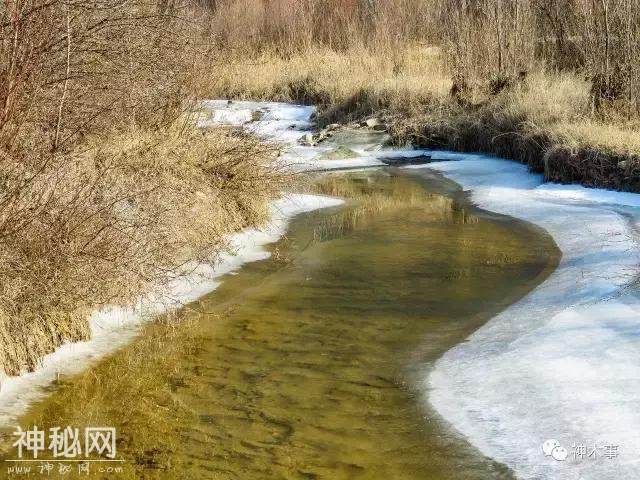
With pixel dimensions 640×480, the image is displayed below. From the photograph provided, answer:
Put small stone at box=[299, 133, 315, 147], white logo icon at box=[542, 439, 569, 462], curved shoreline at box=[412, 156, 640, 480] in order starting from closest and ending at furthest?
white logo icon at box=[542, 439, 569, 462] → curved shoreline at box=[412, 156, 640, 480] → small stone at box=[299, 133, 315, 147]

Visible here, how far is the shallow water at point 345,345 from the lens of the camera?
4227mm

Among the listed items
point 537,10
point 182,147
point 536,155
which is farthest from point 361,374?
point 537,10

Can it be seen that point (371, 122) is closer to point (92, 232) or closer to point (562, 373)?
point (92, 232)

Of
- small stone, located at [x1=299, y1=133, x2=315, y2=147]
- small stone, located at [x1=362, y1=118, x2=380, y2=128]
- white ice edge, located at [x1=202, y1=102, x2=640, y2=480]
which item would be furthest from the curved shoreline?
small stone, located at [x1=362, y1=118, x2=380, y2=128]

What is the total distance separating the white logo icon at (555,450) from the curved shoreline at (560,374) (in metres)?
0.03

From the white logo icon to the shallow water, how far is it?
311 mm

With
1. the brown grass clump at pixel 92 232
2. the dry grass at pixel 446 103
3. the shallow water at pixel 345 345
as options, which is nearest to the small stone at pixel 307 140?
the dry grass at pixel 446 103

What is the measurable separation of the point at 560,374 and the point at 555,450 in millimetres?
862

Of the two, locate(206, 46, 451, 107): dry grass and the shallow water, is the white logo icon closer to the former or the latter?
the shallow water

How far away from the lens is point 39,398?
4.89 meters

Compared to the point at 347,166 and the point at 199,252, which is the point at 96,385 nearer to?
the point at 199,252

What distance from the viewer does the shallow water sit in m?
4.23

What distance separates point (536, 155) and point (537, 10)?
16.6 feet

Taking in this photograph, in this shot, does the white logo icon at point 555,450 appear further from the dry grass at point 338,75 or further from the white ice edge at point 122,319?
the dry grass at point 338,75
